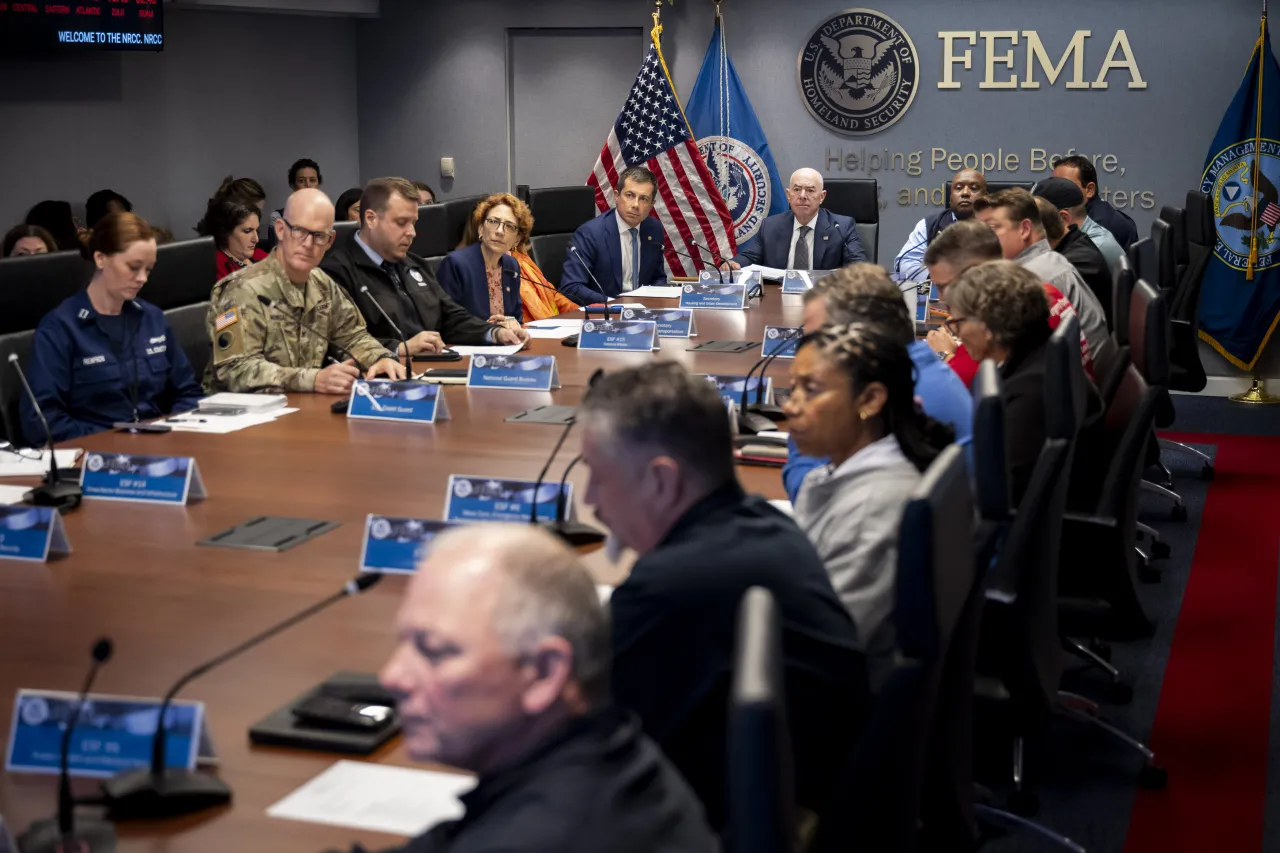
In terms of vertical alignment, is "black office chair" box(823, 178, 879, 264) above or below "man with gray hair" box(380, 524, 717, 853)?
above

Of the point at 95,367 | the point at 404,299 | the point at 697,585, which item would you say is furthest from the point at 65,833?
the point at 404,299

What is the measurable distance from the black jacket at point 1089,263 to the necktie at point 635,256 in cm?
212

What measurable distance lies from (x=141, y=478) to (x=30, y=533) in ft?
1.46

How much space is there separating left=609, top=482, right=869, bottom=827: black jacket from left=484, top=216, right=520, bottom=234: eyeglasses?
4223mm

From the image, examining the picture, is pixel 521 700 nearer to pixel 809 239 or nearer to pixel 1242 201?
pixel 809 239

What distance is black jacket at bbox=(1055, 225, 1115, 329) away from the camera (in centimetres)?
589

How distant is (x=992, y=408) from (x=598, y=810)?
1.53 m

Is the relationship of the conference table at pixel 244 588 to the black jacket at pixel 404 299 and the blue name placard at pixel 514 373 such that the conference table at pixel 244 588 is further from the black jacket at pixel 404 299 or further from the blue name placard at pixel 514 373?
the black jacket at pixel 404 299

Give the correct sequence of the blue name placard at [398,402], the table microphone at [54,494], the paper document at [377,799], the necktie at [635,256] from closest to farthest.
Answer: the paper document at [377,799] < the table microphone at [54,494] < the blue name placard at [398,402] < the necktie at [635,256]

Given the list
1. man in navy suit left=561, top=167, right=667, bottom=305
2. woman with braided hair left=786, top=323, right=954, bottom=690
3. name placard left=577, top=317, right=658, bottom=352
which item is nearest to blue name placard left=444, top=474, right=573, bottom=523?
woman with braided hair left=786, top=323, right=954, bottom=690

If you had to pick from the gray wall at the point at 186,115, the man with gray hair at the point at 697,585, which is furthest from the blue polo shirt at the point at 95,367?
the gray wall at the point at 186,115

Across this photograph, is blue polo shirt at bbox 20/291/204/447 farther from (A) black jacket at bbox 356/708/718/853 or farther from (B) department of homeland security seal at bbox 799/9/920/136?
(B) department of homeland security seal at bbox 799/9/920/136

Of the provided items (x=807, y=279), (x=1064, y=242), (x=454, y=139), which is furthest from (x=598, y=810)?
(x=454, y=139)

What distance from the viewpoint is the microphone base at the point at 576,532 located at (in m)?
2.74
